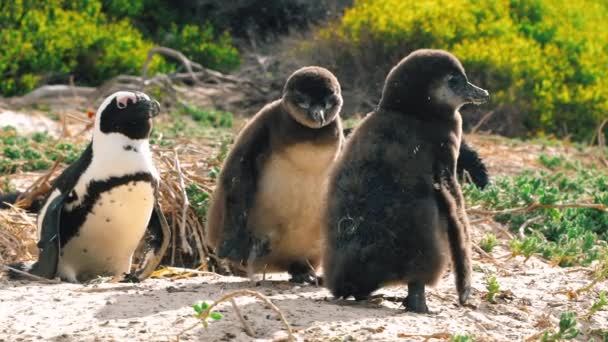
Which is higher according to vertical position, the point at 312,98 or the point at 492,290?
the point at 312,98

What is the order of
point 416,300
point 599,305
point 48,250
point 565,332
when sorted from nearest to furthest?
1. point 565,332
2. point 416,300
3. point 599,305
4. point 48,250

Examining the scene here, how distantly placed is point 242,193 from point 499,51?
26.2 ft

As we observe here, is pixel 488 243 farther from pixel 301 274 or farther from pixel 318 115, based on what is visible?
pixel 318 115

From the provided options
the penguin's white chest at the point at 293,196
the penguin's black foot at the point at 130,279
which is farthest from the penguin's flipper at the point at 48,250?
the penguin's white chest at the point at 293,196

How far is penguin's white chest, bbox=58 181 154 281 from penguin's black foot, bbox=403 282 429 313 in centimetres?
182

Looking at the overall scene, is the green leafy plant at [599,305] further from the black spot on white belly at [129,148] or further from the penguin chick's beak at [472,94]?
the black spot on white belly at [129,148]

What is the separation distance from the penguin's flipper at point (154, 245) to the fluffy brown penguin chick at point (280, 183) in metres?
0.36

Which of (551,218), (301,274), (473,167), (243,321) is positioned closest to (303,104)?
(301,274)

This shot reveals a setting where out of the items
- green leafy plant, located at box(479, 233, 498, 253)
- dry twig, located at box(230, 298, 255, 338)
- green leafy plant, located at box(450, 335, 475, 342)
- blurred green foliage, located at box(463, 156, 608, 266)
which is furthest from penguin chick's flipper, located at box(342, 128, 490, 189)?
dry twig, located at box(230, 298, 255, 338)

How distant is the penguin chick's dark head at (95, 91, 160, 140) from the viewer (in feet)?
21.1

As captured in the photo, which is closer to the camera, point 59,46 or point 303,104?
point 303,104

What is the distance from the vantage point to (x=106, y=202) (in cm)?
636

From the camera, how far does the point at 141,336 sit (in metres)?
4.46

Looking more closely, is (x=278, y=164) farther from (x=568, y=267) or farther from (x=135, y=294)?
(x=568, y=267)
